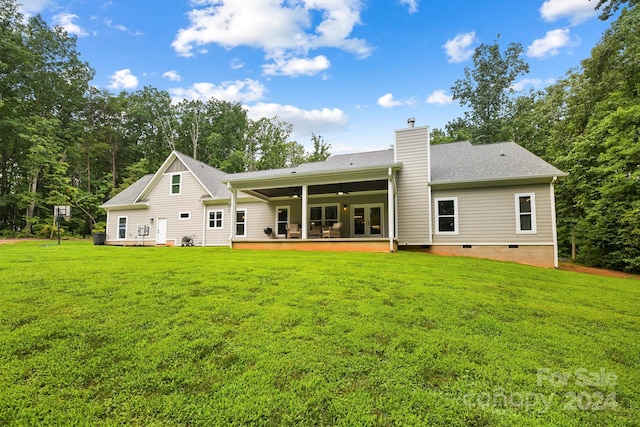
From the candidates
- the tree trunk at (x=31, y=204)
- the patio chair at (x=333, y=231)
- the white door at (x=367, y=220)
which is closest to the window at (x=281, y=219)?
the patio chair at (x=333, y=231)

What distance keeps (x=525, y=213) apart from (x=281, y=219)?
1021 cm

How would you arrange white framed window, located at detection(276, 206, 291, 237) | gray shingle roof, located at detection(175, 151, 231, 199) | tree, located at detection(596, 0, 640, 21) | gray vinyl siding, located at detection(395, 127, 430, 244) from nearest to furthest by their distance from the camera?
tree, located at detection(596, 0, 640, 21) < gray vinyl siding, located at detection(395, 127, 430, 244) < white framed window, located at detection(276, 206, 291, 237) < gray shingle roof, located at detection(175, 151, 231, 199)

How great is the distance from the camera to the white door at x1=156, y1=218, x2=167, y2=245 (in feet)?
55.8

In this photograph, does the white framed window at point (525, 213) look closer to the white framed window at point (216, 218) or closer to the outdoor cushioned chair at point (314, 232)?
the outdoor cushioned chair at point (314, 232)

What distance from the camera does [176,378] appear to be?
2.53 meters

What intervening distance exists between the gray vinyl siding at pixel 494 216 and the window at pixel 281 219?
6980 mm

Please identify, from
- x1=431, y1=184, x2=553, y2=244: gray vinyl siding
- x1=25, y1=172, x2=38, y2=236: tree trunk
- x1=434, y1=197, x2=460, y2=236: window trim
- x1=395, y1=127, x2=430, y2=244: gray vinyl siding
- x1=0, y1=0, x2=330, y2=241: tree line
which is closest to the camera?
x1=431, y1=184, x2=553, y2=244: gray vinyl siding

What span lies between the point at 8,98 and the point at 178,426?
3256 cm

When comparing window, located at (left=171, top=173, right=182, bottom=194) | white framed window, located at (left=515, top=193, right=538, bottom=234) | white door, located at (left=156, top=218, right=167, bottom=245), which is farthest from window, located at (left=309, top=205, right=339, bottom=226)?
white door, located at (left=156, top=218, right=167, bottom=245)

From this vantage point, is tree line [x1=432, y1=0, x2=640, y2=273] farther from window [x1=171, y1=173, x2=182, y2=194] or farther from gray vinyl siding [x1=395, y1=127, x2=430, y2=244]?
window [x1=171, y1=173, x2=182, y2=194]

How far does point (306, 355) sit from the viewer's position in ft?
9.56

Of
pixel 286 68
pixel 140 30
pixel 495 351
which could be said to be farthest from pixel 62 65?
pixel 495 351

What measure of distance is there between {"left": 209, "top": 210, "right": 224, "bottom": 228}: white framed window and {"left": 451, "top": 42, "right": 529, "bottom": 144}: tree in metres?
21.0

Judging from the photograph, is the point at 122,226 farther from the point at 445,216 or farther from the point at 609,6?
the point at 609,6
